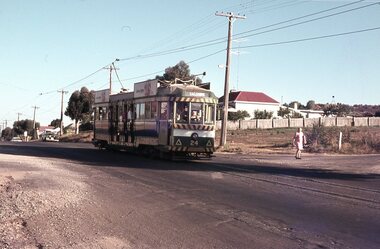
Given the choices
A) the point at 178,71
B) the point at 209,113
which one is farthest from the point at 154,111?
the point at 178,71

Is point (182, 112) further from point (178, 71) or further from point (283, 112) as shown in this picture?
point (283, 112)

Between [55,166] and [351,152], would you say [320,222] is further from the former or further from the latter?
[351,152]

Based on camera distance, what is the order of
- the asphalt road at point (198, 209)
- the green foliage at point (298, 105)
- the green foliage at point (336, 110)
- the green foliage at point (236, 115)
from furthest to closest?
1. the green foliage at point (298, 105)
2. the green foliage at point (336, 110)
3. the green foliage at point (236, 115)
4. the asphalt road at point (198, 209)

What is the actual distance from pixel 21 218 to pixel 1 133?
189 meters

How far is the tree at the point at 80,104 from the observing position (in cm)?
9144

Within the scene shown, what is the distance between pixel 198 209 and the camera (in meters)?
10.6

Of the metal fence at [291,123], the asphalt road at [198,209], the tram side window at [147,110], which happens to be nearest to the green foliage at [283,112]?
the metal fence at [291,123]

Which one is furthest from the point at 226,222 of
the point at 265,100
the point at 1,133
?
the point at 1,133

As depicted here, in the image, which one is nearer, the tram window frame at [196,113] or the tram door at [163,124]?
the tram door at [163,124]

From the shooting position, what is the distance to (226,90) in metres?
38.2

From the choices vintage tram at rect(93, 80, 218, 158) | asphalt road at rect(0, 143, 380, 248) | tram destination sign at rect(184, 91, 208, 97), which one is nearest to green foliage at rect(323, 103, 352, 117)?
vintage tram at rect(93, 80, 218, 158)

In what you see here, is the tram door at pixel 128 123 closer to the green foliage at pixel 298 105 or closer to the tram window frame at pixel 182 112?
the tram window frame at pixel 182 112

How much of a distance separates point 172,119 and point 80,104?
71982mm

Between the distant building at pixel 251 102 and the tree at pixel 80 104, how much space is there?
26.6 metres
